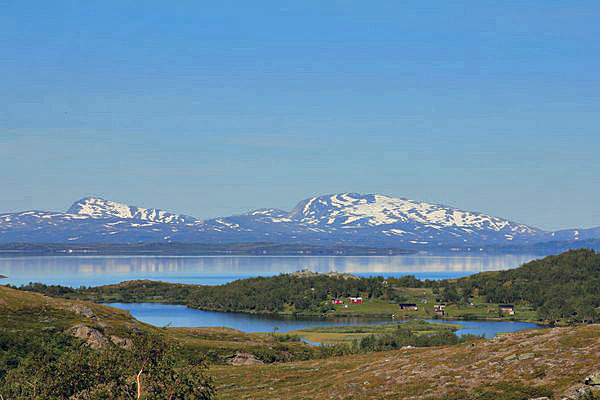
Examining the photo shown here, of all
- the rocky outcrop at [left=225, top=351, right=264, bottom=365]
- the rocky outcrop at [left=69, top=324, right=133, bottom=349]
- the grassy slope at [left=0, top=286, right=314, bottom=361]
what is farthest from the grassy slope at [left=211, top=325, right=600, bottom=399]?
the grassy slope at [left=0, top=286, right=314, bottom=361]

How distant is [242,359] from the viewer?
481ft

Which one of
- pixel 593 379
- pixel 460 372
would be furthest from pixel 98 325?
pixel 593 379

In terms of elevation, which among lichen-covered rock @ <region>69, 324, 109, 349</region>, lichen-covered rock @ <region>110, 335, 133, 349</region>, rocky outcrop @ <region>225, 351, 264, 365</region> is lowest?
rocky outcrop @ <region>225, 351, 264, 365</region>

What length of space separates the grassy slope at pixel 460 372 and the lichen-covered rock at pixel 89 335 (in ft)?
151

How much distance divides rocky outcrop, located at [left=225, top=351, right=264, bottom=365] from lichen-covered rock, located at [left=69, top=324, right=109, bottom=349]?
2313cm

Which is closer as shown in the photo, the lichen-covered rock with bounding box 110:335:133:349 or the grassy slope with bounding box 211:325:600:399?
the grassy slope with bounding box 211:325:600:399

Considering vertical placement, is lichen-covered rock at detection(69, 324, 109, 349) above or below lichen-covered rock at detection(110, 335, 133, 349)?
above

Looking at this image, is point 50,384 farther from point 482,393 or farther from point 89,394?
point 482,393

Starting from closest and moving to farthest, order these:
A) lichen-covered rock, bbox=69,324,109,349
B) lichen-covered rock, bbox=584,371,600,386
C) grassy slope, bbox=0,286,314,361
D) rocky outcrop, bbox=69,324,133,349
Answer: lichen-covered rock, bbox=584,371,600,386, lichen-covered rock, bbox=69,324,109,349, rocky outcrop, bbox=69,324,133,349, grassy slope, bbox=0,286,314,361

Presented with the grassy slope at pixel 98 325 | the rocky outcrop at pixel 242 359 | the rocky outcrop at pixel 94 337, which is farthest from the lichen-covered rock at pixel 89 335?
the rocky outcrop at pixel 242 359

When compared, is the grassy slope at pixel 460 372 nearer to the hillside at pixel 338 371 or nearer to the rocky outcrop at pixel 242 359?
the hillside at pixel 338 371

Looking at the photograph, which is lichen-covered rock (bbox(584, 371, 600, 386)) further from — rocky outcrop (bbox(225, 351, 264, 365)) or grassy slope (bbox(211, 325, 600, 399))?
rocky outcrop (bbox(225, 351, 264, 365))

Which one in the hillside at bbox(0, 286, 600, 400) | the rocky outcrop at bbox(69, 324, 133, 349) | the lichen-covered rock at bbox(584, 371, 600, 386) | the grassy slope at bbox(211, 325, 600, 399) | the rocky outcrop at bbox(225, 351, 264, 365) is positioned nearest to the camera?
the hillside at bbox(0, 286, 600, 400)

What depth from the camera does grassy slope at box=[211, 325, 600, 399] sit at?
66500 mm
